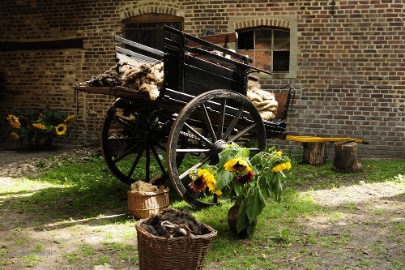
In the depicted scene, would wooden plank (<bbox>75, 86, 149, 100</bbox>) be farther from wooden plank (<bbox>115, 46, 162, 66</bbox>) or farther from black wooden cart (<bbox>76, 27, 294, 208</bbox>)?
wooden plank (<bbox>115, 46, 162, 66</bbox>)

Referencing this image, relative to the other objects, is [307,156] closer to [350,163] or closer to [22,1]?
[350,163]

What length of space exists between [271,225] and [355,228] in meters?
0.88

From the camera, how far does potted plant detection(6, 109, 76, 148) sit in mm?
9703

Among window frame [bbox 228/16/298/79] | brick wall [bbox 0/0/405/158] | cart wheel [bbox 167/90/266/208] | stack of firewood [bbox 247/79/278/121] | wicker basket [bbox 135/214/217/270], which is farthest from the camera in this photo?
window frame [bbox 228/16/298/79]

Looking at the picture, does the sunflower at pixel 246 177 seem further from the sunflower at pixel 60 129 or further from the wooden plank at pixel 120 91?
the sunflower at pixel 60 129

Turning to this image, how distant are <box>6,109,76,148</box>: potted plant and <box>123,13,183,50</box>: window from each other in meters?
2.22

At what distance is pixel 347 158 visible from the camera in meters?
7.65

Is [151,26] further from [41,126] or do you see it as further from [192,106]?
[192,106]


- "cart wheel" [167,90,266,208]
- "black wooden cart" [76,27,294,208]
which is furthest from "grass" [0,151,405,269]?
"black wooden cart" [76,27,294,208]

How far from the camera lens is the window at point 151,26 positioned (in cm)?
939

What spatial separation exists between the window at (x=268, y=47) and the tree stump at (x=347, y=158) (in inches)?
80.6

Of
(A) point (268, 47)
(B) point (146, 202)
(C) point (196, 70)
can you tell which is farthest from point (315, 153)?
(B) point (146, 202)

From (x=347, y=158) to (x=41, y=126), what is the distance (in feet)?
19.7

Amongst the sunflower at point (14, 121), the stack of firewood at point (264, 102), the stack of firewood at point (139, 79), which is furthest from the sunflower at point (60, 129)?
the stack of firewood at point (264, 102)
